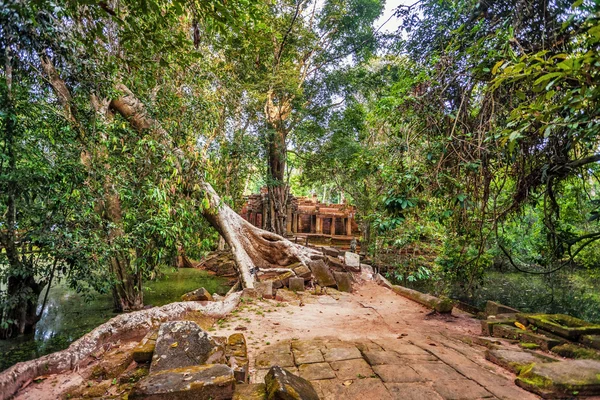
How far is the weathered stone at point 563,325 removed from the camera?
11.1ft

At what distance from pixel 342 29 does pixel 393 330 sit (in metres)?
11.2

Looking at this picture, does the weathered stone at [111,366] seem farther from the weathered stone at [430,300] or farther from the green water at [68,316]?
the weathered stone at [430,300]

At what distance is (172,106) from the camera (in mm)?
5617

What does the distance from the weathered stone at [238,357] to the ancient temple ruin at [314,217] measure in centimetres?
1201

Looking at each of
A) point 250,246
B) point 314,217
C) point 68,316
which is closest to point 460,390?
point 250,246

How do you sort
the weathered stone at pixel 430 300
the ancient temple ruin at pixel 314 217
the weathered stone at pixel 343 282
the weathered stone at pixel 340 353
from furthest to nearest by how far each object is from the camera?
the ancient temple ruin at pixel 314 217
the weathered stone at pixel 343 282
the weathered stone at pixel 430 300
the weathered stone at pixel 340 353

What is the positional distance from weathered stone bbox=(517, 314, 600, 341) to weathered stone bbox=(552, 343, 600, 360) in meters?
0.18

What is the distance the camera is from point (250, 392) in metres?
2.06

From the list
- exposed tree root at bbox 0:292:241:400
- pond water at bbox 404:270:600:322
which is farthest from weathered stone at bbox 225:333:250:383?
pond water at bbox 404:270:600:322

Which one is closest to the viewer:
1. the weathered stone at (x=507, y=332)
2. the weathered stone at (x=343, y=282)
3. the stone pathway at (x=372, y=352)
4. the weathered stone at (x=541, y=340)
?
the stone pathway at (x=372, y=352)

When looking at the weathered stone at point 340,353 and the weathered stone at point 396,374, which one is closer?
the weathered stone at point 396,374

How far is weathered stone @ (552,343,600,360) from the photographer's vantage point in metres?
2.98

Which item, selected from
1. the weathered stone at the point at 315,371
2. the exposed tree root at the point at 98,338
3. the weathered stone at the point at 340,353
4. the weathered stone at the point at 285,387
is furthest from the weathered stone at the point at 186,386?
the exposed tree root at the point at 98,338

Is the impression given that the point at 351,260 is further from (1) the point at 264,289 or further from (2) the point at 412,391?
(2) the point at 412,391
